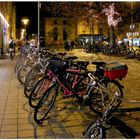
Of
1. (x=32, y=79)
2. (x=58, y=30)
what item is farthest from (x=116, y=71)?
(x=58, y=30)

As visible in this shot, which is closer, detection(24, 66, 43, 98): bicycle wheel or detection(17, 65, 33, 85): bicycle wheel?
detection(24, 66, 43, 98): bicycle wheel

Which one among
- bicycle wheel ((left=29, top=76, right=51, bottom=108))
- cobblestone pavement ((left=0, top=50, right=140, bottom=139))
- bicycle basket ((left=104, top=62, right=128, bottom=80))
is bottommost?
cobblestone pavement ((left=0, top=50, right=140, bottom=139))

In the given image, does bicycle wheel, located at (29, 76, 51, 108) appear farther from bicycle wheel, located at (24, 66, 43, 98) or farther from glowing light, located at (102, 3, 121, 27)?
glowing light, located at (102, 3, 121, 27)

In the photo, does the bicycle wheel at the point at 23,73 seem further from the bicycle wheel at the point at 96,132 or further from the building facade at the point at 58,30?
the building facade at the point at 58,30

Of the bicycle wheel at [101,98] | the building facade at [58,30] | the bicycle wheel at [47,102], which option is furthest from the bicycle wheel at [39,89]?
the building facade at [58,30]

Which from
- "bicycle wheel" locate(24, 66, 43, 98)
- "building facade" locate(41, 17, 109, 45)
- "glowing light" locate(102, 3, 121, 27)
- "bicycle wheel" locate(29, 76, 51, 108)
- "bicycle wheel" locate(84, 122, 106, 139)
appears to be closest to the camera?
"bicycle wheel" locate(84, 122, 106, 139)

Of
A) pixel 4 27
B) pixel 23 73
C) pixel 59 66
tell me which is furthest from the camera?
pixel 4 27

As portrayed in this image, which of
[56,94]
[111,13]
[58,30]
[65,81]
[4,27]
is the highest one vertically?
[58,30]

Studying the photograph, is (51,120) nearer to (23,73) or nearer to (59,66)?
(59,66)

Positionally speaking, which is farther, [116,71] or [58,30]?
[58,30]

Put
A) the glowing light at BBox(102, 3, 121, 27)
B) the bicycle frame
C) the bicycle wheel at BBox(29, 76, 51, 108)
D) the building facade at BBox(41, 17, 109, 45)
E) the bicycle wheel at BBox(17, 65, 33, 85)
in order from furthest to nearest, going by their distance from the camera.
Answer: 1. the building facade at BBox(41, 17, 109, 45)
2. the glowing light at BBox(102, 3, 121, 27)
3. the bicycle wheel at BBox(17, 65, 33, 85)
4. the bicycle wheel at BBox(29, 76, 51, 108)
5. the bicycle frame

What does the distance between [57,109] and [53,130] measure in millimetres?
1675

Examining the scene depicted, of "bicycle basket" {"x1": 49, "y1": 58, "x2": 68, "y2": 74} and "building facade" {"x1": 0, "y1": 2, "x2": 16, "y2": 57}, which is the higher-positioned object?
"building facade" {"x1": 0, "y1": 2, "x2": 16, "y2": 57}

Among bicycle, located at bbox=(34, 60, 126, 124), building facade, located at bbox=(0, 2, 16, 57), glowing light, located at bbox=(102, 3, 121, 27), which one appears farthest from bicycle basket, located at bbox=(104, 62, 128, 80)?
glowing light, located at bbox=(102, 3, 121, 27)
